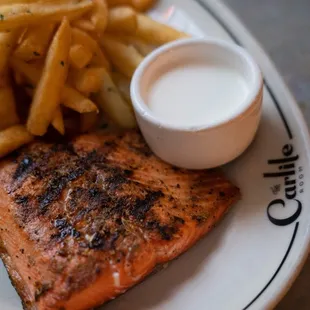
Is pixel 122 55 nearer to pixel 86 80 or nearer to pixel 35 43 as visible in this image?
pixel 86 80

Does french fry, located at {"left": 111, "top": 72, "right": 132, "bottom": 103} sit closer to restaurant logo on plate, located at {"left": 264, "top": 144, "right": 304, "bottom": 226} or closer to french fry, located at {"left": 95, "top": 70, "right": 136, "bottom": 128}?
french fry, located at {"left": 95, "top": 70, "right": 136, "bottom": 128}

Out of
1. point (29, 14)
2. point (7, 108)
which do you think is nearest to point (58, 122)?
point (7, 108)

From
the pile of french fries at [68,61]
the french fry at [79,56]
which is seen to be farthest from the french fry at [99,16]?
the french fry at [79,56]

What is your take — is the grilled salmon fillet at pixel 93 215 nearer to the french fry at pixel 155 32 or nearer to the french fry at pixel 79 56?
the french fry at pixel 79 56

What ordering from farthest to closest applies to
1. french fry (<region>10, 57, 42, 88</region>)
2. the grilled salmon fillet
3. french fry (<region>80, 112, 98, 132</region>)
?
1. french fry (<region>80, 112, 98, 132</region>)
2. french fry (<region>10, 57, 42, 88</region>)
3. the grilled salmon fillet

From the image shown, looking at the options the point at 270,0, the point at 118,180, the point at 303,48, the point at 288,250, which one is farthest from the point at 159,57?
the point at 270,0

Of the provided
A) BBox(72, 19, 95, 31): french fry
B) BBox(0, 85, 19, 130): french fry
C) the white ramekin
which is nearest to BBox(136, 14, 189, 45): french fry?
the white ramekin
